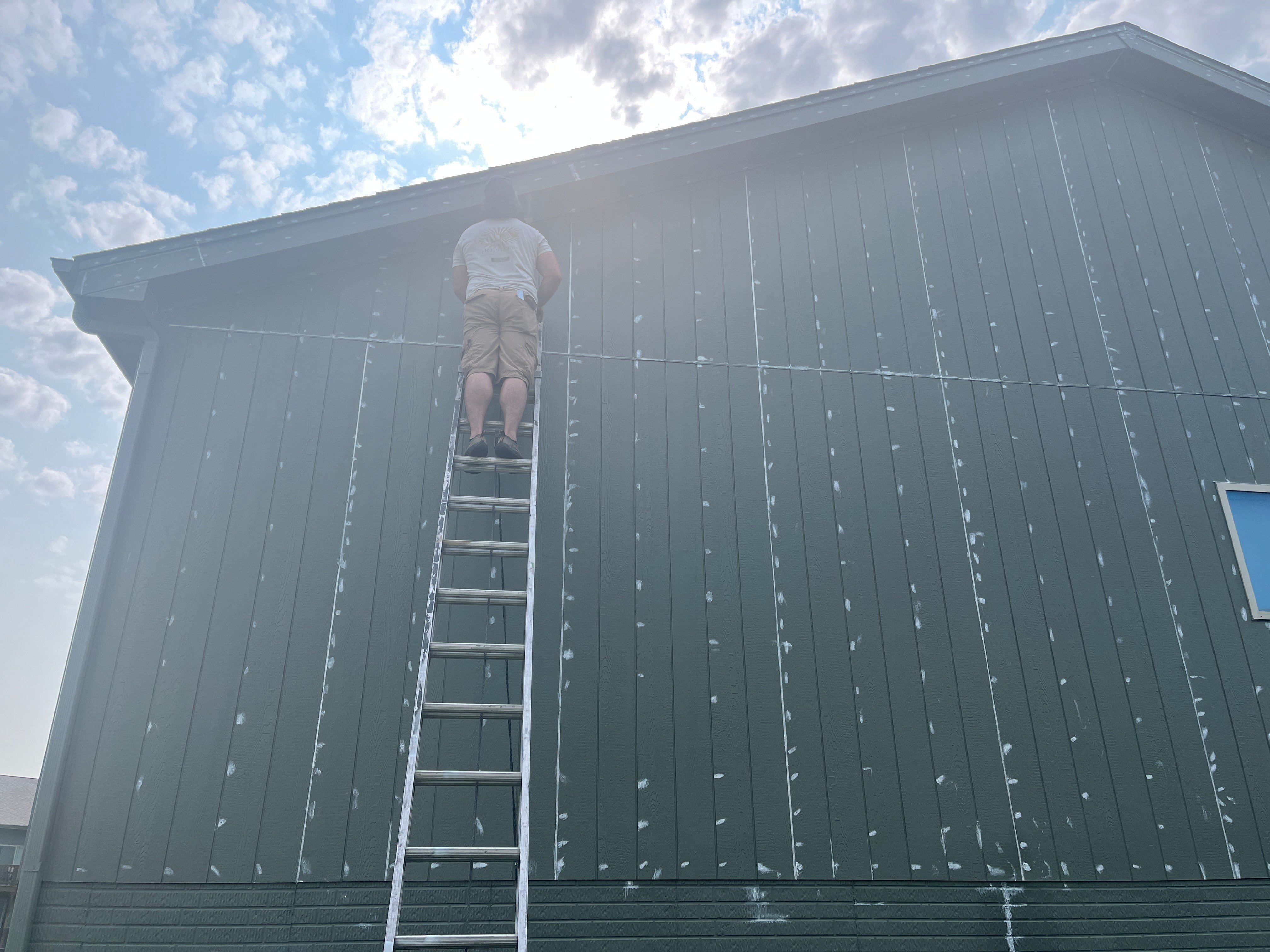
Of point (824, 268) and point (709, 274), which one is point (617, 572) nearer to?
point (709, 274)

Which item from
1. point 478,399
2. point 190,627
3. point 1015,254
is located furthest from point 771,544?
point 190,627

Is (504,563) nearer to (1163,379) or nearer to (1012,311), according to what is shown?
(1012,311)

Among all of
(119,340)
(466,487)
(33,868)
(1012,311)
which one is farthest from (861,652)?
(119,340)

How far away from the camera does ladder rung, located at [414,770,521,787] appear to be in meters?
2.82

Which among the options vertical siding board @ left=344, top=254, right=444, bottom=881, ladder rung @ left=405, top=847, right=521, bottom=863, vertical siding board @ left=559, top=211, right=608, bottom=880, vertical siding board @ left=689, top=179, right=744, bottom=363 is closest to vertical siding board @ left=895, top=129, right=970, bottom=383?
vertical siding board @ left=689, top=179, right=744, bottom=363

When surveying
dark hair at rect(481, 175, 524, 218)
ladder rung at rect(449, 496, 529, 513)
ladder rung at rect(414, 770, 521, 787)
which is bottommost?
ladder rung at rect(414, 770, 521, 787)

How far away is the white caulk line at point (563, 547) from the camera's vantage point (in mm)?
4172

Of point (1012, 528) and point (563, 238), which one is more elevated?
point (563, 238)

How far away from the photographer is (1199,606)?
205 inches

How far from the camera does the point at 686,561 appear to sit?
4.86 metres

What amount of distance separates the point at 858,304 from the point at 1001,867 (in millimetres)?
3458

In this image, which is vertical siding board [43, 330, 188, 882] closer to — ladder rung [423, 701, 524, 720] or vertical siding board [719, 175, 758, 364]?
ladder rung [423, 701, 524, 720]

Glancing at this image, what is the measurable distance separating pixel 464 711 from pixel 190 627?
2.04 meters

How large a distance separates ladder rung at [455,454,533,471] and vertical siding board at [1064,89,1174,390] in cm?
422
